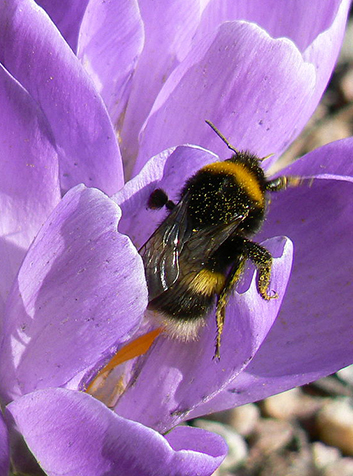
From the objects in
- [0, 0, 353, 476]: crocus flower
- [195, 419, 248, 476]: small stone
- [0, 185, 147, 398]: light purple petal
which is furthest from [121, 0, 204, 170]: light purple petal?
[195, 419, 248, 476]: small stone

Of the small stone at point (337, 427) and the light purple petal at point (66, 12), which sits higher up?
the light purple petal at point (66, 12)

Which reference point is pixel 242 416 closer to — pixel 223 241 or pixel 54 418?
pixel 223 241

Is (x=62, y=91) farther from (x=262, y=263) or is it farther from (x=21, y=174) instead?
(x=262, y=263)

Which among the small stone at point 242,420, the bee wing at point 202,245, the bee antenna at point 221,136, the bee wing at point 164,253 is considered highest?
the bee antenna at point 221,136

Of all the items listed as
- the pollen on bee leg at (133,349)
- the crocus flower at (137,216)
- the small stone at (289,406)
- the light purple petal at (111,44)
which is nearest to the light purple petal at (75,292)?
the crocus flower at (137,216)

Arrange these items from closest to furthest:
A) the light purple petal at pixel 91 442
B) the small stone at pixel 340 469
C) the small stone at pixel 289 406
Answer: the light purple petal at pixel 91 442 → the small stone at pixel 340 469 → the small stone at pixel 289 406

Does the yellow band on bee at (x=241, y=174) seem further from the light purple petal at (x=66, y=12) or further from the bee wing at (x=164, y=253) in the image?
the light purple petal at (x=66, y=12)

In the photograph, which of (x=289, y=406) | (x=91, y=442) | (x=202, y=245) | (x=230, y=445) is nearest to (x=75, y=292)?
(x=91, y=442)
